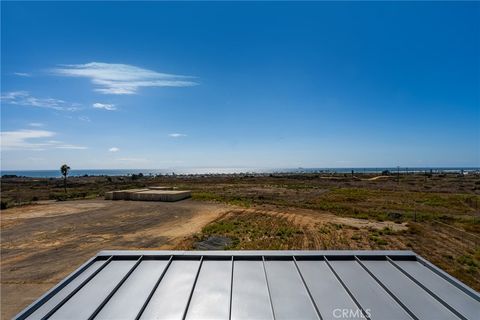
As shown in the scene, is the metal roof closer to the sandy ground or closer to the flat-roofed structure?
the sandy ground

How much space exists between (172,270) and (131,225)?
23190 mm

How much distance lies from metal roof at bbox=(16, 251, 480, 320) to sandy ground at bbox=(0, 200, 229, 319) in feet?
30.2

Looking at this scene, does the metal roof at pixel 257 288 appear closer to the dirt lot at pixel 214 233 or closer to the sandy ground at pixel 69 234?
the sandy ground at pixel 69 234

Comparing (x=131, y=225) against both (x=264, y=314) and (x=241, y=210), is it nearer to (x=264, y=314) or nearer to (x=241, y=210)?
(x=241, y=210)

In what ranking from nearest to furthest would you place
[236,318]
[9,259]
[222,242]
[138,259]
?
[236,318]
[138,259]
[9,259]
[222,242]

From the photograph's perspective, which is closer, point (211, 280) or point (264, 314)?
point (264, 314)

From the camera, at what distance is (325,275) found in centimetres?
720

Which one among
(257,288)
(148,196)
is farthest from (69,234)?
(257,288)

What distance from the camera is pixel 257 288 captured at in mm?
6527

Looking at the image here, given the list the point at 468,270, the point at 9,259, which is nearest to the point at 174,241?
the point at 9,259

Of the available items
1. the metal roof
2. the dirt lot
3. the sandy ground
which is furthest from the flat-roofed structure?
the metal roof

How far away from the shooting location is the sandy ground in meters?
15.5

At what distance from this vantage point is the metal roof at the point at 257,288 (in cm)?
566

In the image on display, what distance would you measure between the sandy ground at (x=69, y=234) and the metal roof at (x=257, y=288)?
9202 mm
